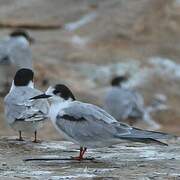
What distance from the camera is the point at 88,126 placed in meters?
6.57

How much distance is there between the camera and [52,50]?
18875mm

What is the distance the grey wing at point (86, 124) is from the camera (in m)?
6.50

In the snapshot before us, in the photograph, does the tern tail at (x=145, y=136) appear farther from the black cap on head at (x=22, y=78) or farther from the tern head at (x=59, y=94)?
the black cap on head at (x=22, y=78)

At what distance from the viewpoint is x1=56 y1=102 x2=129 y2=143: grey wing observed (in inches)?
256

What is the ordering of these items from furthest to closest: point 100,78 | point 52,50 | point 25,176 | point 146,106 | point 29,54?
1. point 52,50
2. point 100,78
3. point 146,106
4. point 29,54
5. point 25,176

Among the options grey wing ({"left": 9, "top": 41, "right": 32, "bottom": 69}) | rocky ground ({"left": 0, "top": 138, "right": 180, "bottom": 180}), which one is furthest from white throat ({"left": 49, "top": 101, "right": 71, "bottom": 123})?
grey wing ({"left": 9, "top": 41, "right": 32, "bottom": 69})

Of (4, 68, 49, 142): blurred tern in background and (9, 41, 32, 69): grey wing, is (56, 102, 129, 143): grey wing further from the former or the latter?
(9, 41, 32, 69): grey wing

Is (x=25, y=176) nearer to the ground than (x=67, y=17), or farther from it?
nearer to the ground

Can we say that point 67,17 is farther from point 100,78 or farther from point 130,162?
point 130,162

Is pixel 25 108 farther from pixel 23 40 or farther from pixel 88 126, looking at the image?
pixel 23 40

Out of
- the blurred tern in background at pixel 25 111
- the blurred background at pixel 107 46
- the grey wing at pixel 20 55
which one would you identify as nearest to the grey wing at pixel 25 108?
the blurred tern in background at pixel 25 111

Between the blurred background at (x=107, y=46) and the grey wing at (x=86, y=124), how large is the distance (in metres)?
7.61

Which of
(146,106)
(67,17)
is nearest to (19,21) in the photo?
(67,17)

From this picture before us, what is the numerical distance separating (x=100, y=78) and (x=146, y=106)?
161cm
